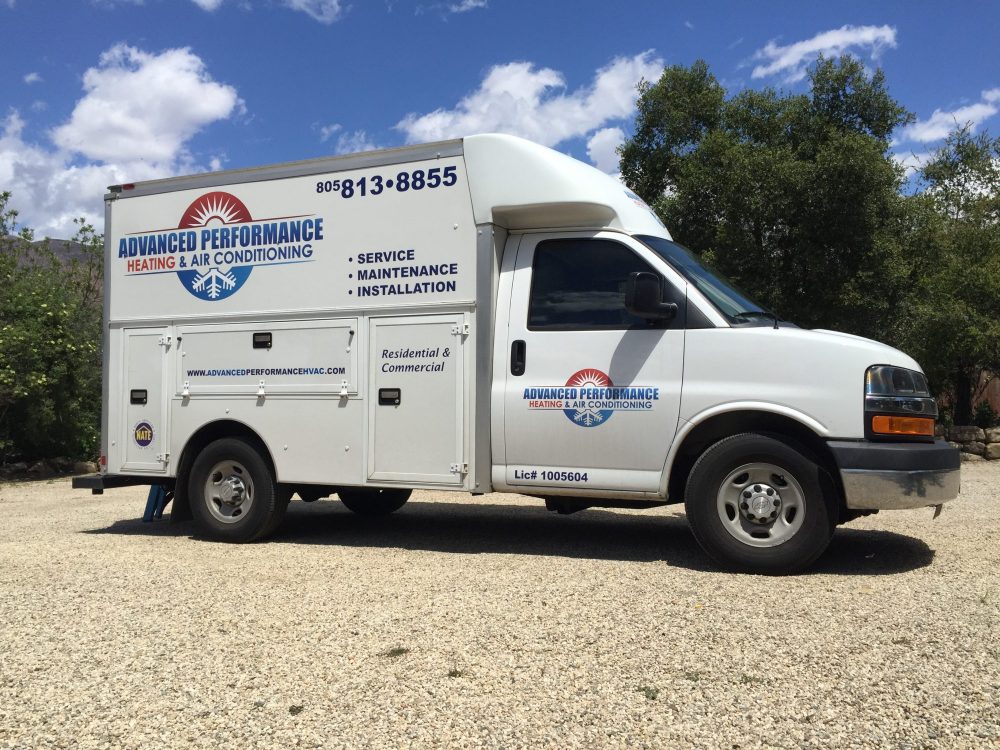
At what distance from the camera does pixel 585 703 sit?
3.56 metres

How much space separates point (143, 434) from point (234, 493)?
3.55 ft

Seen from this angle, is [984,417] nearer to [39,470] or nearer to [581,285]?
[581,285]

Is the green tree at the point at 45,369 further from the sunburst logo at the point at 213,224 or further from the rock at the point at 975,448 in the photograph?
the rock at the point at 975,448

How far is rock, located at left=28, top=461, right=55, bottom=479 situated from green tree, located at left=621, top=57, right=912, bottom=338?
41.2 feet

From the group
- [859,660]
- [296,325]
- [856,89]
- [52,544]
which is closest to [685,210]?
[856,89]

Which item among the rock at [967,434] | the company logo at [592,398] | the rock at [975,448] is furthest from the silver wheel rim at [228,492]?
the rock at [975,448]

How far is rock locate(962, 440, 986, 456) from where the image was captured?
49.4 ft

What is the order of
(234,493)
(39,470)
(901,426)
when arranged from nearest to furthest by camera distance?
1. (901,426)
2. (234,493)
3. (39,470)

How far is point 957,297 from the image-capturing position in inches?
566

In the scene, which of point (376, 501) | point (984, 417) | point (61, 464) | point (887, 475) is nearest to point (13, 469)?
point (61, 464)

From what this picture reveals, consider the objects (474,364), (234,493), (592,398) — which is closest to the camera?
(592,398)

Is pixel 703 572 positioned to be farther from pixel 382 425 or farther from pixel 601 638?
pixel 382 425

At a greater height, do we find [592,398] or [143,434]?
[592,398]

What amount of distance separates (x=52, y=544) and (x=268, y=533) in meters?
1.88
